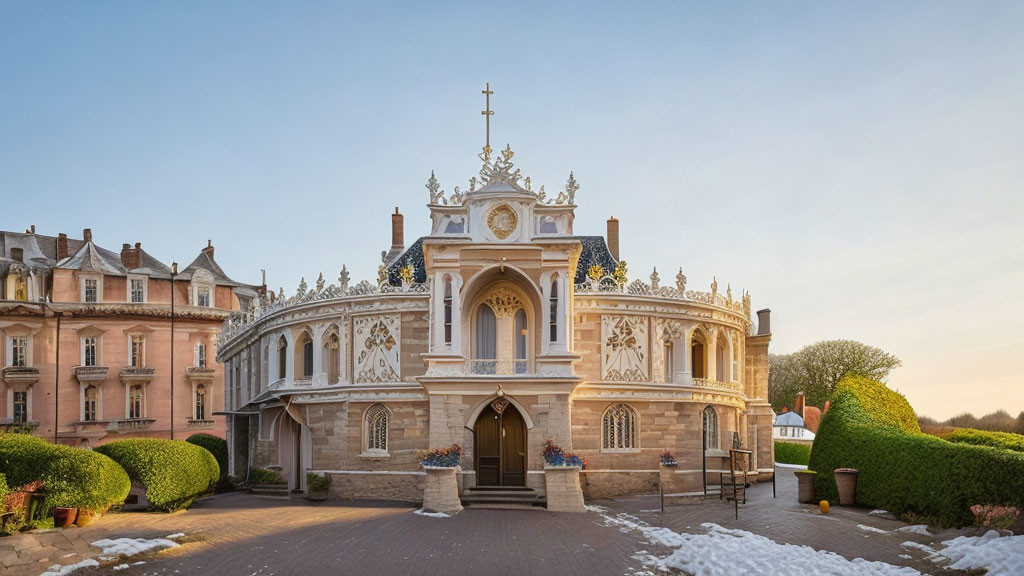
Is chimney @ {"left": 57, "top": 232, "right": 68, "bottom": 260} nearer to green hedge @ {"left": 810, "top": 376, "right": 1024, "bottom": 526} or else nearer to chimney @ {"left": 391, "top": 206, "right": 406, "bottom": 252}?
chimney @ {"left": 391, "top": 206, "right": 406, "bottom": 252}

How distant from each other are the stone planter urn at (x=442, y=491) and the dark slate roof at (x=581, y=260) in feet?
28.3

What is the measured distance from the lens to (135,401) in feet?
177

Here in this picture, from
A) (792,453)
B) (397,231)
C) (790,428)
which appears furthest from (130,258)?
(790,428)

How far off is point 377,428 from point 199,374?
2782cm

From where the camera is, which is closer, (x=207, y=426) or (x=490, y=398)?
(x=490, y=398)

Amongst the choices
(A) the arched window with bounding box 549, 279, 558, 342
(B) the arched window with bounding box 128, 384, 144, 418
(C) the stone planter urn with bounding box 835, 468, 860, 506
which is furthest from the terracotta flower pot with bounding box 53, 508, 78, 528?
(B) the arched window with bounding box 128, 384, 144, 418

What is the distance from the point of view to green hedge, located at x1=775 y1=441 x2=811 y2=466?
52.1m

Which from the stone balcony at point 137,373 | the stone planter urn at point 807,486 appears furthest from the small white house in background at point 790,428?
the stone balcony at point 137,373

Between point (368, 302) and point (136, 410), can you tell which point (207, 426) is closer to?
point (136, 410)

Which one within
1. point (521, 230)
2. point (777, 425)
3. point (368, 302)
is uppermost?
point (521, 230)

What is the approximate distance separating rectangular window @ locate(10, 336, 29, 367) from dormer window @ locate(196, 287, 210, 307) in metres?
9.46

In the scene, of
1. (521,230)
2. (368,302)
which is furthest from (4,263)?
(521,230)

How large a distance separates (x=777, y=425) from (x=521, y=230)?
37415 mm

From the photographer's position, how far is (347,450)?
102 ft
